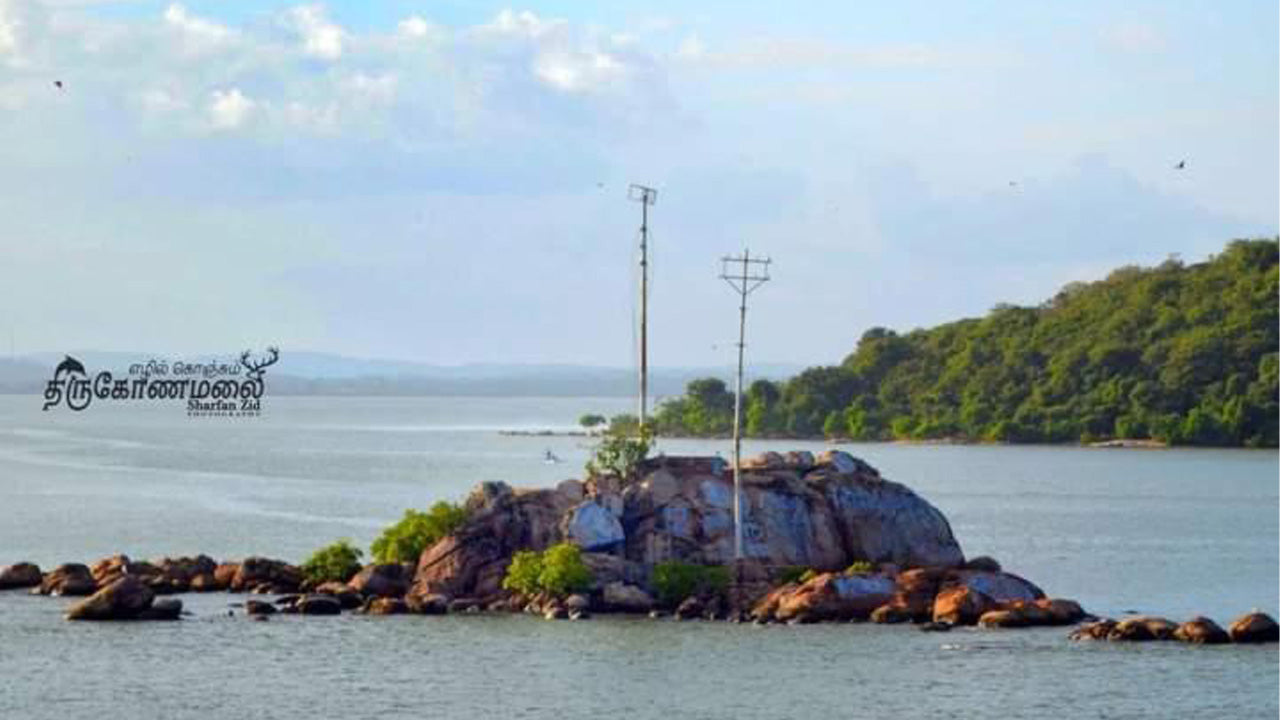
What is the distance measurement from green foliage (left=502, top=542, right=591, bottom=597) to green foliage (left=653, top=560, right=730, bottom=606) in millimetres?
1896

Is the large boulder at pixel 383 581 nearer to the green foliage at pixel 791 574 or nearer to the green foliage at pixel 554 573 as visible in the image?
the green foliage at pixel 554 573

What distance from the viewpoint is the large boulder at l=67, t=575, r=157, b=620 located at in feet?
208

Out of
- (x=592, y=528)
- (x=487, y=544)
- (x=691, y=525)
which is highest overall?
(x=691, y=525)

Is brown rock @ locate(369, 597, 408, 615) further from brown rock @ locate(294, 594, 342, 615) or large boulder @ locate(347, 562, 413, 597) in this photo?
large boulder @ locate(347, 562, 413, 597)

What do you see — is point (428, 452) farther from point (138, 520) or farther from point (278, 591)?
point (278, 591)

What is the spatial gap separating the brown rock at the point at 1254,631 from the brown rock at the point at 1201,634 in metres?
0.24

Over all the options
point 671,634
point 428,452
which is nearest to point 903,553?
point 671,634

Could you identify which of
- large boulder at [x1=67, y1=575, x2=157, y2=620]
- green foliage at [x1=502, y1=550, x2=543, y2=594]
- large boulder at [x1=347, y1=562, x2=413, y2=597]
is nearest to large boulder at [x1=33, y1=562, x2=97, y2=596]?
large boulder at [x1=67, y1=575, x2=157, y2=620]

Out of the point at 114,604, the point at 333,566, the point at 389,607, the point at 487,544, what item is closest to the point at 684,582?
the point at 487,544

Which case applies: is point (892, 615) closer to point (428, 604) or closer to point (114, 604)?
point (428, 604)

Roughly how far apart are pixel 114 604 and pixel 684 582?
14.5 meters

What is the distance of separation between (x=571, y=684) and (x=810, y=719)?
239 inches

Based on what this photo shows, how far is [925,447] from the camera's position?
19888 centimetres

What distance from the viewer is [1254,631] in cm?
6009
